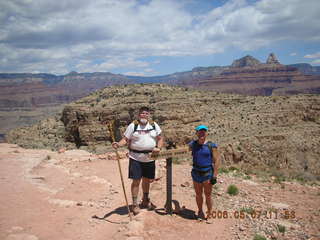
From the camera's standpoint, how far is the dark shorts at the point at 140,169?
570 centimetres

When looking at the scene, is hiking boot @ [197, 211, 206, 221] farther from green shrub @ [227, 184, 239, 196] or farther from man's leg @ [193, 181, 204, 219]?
green shrub @ [227, 184, 239, 196]

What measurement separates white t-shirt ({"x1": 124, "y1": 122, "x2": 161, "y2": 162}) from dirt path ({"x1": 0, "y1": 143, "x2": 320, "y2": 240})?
1.23 m

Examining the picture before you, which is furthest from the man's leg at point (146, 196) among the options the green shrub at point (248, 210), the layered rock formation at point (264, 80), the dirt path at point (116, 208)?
the layered rock formation at point (264, 80)

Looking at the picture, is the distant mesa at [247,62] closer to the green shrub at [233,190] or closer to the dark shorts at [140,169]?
the green shrub at [233,190]

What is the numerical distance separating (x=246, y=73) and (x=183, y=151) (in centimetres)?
15889

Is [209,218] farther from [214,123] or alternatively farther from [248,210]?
[214,123]

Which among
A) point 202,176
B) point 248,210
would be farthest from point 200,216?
point 248,210

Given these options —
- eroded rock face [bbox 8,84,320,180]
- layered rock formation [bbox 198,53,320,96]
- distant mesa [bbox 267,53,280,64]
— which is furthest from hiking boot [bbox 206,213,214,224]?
distant mesa [bbox 267,53,280,64]

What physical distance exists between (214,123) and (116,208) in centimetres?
1675

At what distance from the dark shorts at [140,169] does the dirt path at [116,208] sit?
2.66ft

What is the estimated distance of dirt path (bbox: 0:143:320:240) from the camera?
5.20 m

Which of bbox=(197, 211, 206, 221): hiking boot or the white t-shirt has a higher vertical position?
the white t-shirt

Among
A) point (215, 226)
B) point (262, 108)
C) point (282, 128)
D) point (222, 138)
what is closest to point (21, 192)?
point (215, 226)

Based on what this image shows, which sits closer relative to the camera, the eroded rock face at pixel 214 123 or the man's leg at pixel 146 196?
the man's leg at pixel 146 196
